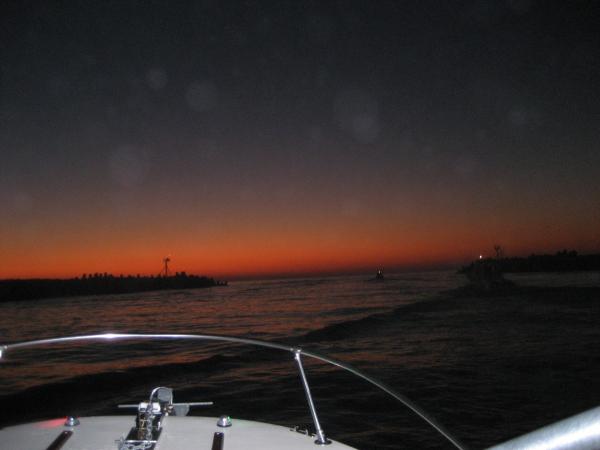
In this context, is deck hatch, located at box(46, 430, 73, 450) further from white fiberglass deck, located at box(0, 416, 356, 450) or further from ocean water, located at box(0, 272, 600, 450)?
ocean water, located at box(0, 272, 600, 450)

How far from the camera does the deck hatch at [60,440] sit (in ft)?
8.92

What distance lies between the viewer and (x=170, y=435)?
296 centimetres

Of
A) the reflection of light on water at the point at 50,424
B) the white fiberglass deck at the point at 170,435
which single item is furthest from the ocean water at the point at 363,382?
the reflection of light on water at the point at 50,424

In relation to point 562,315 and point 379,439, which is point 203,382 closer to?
point 379,439

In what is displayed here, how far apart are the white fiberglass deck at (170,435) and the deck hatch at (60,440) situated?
0.02 metres

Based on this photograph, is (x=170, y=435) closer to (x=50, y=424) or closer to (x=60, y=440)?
(x=60, y=440)

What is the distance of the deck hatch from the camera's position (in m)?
2.72

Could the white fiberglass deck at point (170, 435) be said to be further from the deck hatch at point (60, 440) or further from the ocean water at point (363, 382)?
the ocean water at point (363, 382)

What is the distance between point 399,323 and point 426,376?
Result: 1148 cm

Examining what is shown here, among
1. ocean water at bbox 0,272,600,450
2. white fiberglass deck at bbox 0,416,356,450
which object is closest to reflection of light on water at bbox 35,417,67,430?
white fiberglass deck at bbox 0,416,356,450

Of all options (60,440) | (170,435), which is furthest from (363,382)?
(60,440)

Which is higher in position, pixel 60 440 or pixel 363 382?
pixel 60 440

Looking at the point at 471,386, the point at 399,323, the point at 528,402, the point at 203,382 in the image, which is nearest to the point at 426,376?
the point at 471,386

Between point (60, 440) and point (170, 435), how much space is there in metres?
0.65
